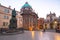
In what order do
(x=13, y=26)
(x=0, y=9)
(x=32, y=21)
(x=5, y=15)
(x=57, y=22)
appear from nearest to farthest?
(x=13, y=26) < (x=0, y=9) < (x=5, y=15) < (x=57, y=22) < (x=32, y=21)

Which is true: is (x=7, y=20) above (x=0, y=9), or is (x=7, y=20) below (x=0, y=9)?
below

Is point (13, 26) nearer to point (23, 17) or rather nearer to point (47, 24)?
point (23, 17)

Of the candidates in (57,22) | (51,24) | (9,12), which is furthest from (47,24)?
(9,12)

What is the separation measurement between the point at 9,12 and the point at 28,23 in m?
14.0

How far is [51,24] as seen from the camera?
6088 cm

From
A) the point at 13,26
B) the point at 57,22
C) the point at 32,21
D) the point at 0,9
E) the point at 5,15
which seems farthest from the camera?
the point at 32,21

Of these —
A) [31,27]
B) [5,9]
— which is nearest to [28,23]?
[31,27]

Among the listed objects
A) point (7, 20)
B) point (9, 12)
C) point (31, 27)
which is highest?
point (9, 12)

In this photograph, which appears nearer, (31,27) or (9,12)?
(9,12)

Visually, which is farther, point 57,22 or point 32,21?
point 32,21

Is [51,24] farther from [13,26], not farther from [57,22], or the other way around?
[13,26]

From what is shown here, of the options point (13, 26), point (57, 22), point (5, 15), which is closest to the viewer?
point (13, 26)

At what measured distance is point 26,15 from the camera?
195 ft

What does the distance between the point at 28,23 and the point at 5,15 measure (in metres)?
15.9
